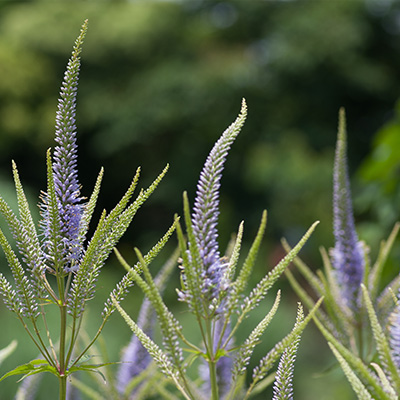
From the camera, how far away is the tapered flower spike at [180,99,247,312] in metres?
0.49

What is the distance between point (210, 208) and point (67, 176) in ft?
0.46

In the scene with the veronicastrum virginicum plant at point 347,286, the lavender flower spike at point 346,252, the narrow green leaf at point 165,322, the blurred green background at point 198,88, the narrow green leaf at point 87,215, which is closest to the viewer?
the narrow green leaf at point 165,322

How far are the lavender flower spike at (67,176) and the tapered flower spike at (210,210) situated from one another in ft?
0.38

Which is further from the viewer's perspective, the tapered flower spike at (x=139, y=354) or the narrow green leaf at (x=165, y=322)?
the tapered flower spike at (x=139, y=354)

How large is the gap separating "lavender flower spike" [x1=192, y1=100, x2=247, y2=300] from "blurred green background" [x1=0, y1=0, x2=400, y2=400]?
11096 millimetres

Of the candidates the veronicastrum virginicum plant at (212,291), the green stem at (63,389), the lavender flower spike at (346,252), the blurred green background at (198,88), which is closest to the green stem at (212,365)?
the veronicastrum virginicum plant at (212,291)

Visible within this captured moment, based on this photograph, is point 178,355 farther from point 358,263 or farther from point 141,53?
point 141,53

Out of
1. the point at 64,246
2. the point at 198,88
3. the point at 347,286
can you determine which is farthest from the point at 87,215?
the point at 198,88

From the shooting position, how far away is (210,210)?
49 centimetres

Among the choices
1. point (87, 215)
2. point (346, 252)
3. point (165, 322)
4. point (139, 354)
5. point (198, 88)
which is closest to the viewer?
point (165, 322)

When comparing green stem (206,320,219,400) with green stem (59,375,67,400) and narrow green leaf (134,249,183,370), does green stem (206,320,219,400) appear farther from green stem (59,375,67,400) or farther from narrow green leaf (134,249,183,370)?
green stem (59,375,67,400)

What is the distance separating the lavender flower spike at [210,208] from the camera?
1.59 ft

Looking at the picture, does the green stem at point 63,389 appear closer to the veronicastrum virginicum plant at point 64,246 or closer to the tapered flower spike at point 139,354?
the veronicastrum virginicum plant at point 64,246

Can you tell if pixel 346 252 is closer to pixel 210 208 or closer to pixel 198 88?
pixel 210 208
